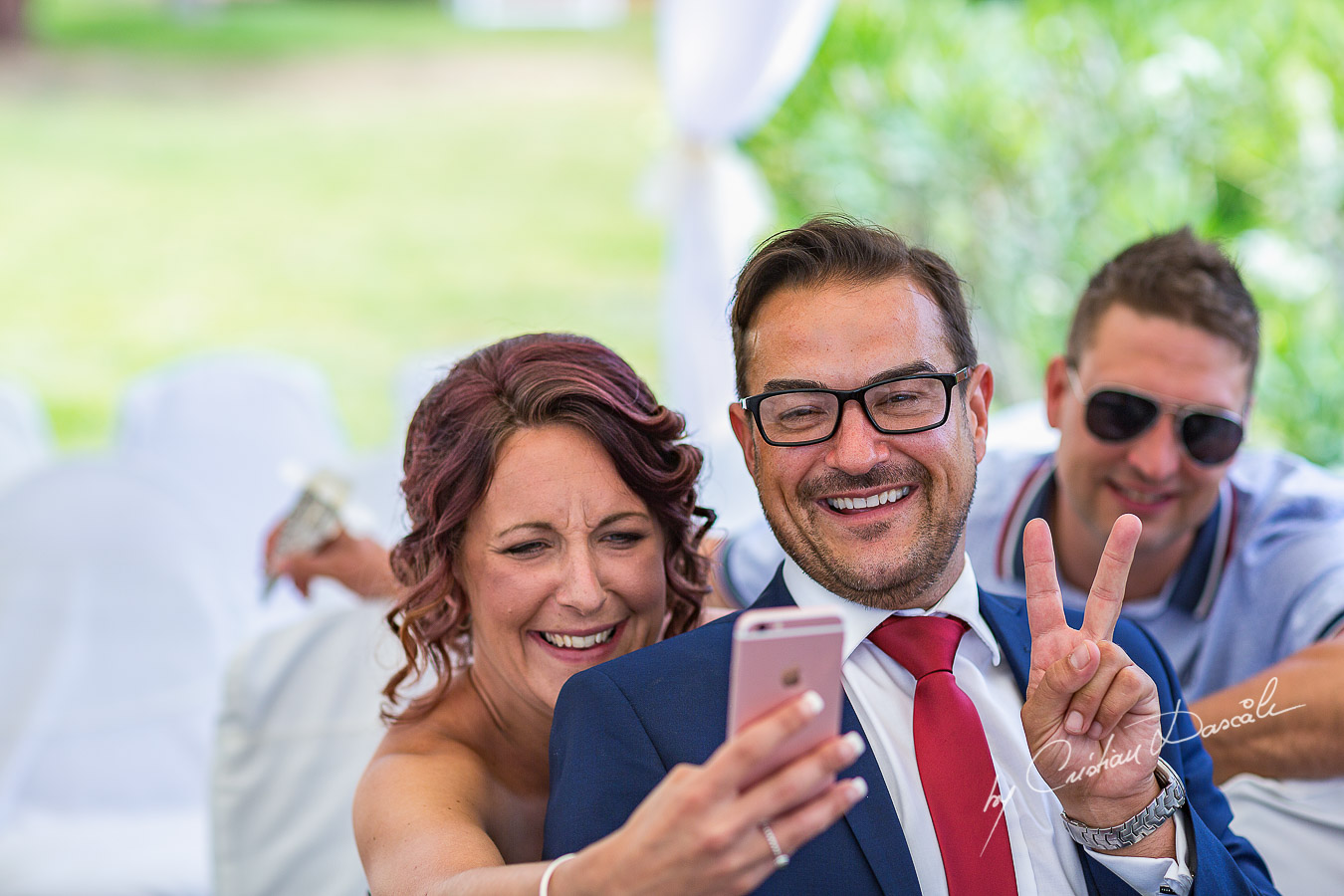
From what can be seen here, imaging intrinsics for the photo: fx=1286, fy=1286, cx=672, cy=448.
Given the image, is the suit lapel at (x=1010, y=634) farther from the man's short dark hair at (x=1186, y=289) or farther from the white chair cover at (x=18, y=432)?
the white chair cover at (x=18, y=432)

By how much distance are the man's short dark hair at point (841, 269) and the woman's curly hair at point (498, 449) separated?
0.72ft

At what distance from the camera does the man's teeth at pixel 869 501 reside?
5.39 feet

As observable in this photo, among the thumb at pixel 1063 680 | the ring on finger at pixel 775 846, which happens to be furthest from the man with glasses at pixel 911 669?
the ring on finger at pixel 775 846

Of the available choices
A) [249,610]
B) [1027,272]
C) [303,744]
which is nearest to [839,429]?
[303,744]

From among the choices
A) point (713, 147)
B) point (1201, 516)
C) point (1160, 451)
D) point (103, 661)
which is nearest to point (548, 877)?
point (1160, 451)

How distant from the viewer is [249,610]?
3725mm

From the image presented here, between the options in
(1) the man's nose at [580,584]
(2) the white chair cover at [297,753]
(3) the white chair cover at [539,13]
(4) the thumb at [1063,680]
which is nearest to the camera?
(4) the thumb at [1063,680]

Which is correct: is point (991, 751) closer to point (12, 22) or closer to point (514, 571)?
point (514, 571)

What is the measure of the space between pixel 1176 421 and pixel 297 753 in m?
1.86

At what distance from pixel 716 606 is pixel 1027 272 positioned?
486 centimetres

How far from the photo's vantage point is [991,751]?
65.4 inches

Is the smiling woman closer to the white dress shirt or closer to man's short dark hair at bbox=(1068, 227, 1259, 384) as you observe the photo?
the white dress shirt

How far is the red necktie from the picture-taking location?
156 centimetres

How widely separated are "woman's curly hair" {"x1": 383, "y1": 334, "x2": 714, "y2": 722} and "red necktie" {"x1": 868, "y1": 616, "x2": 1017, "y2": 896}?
1.44 ft
